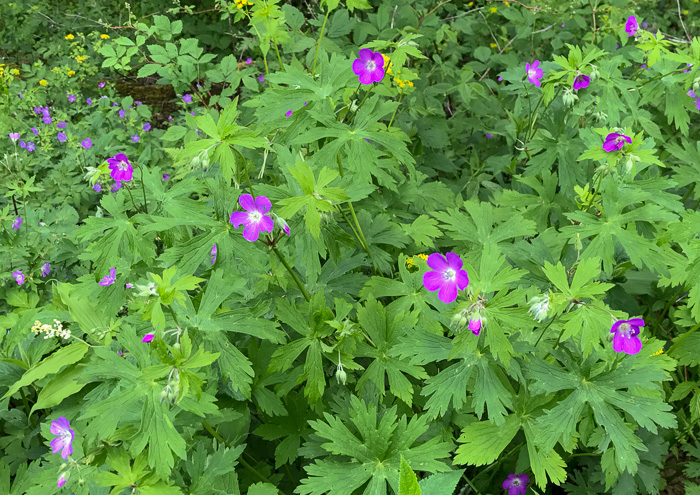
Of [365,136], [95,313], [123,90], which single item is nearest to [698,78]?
[365,136]

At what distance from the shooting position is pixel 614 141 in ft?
5.88

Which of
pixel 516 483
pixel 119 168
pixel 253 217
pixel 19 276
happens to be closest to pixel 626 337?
pixel 516 483

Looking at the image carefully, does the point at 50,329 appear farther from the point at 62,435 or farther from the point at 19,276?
the point at 19,276

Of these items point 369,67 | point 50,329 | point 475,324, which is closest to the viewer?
point 475,324

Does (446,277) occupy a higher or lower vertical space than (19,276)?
higher

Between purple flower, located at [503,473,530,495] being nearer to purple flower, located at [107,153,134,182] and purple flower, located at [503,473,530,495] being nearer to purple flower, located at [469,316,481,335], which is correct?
purple flower, located at [469,316,481,335]

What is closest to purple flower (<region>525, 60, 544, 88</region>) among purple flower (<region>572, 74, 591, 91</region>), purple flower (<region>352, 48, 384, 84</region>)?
purple flower (<region>572, 74, 591, 91</region>)

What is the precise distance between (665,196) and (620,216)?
27cm

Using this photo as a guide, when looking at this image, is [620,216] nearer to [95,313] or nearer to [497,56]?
[95,313]

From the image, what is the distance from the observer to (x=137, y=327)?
1.60 metres

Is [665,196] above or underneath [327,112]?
underneath

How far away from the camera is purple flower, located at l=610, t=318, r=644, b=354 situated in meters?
1.37

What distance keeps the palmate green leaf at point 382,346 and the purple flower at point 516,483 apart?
63cm

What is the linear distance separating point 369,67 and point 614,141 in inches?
38.2
